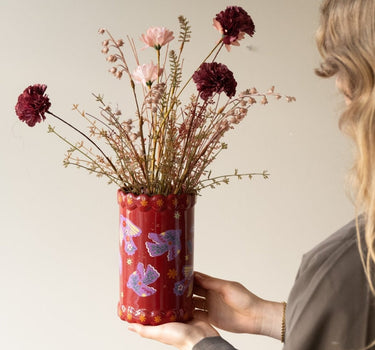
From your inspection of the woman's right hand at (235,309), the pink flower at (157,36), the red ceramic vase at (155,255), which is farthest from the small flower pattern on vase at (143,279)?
the pink flower at (157,36)

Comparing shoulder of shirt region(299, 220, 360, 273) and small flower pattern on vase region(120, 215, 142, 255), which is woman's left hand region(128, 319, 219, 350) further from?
shoulder of shirt region(299, 220, 360, 273)

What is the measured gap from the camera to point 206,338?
125cm

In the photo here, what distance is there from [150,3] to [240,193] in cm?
72

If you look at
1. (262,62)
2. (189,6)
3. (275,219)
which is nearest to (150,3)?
(189,6)

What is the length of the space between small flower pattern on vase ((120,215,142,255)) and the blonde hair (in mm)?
418

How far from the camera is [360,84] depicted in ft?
3.19

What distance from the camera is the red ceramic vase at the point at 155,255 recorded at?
3.96 feet

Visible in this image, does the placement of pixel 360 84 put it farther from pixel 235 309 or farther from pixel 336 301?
pixel 235 309

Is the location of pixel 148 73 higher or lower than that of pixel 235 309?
higher

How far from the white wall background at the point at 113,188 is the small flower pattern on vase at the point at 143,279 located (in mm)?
1013

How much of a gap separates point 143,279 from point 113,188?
1.03 m

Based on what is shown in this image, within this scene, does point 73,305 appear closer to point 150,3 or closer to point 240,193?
point 240,193

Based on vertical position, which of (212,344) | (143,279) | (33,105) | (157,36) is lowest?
(212,344)

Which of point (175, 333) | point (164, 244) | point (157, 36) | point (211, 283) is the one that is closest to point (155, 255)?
point (164, 244)
